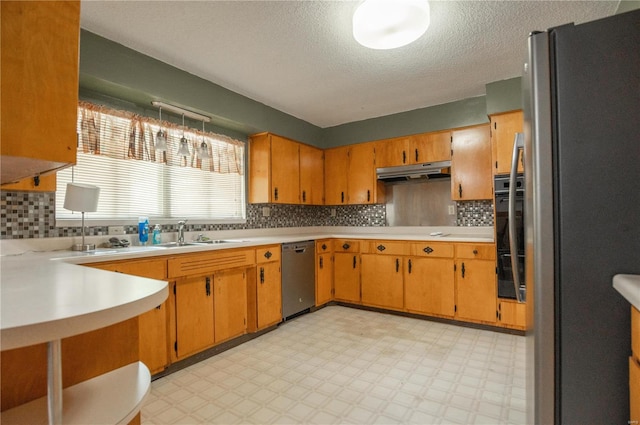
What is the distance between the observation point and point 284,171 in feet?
13.0

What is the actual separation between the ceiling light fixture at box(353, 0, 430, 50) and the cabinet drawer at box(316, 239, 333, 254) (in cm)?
244

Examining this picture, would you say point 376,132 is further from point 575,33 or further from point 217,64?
point 575,33

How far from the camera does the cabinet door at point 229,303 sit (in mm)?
2705

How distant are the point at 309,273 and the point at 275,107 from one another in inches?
79.8

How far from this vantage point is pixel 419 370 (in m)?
2.34

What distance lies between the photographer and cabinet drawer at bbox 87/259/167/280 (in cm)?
196

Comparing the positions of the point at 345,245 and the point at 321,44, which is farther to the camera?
the point at 345,245

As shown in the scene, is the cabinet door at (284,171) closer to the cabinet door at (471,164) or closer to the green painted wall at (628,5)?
the cabinet door at (471,164)

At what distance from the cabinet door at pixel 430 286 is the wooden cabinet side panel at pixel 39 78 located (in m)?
3.20

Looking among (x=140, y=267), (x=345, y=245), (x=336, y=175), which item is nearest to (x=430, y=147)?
(x=336, y=175)

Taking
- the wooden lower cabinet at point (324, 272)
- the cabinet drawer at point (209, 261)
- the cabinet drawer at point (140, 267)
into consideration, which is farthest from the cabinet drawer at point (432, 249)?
the cabinet drawer at point (140, 267)

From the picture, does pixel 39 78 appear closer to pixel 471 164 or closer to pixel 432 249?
pixel 432 249

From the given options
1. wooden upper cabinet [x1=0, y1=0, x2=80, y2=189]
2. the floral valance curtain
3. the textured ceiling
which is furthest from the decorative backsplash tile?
wooden upper cabinet [x1=0, y1=0, x2=80, y2=189]

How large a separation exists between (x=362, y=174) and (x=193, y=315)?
2.75 metres
